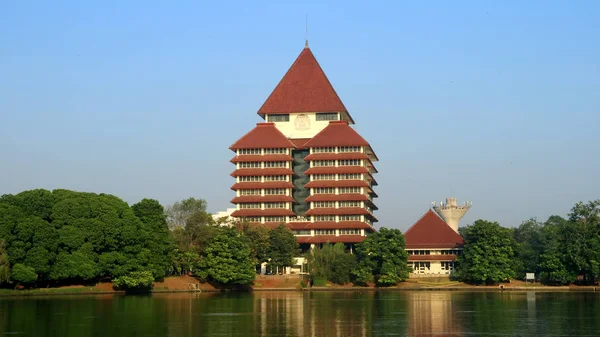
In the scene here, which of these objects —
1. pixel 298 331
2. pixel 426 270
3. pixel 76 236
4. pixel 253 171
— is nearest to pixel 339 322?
pixel 298 331

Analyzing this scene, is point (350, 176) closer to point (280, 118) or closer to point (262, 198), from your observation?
point (262, 198)

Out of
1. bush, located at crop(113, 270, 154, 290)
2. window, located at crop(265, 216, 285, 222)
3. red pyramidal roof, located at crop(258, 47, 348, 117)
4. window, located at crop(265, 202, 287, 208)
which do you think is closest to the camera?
bush, located at crop(113, 270, 154, 290)

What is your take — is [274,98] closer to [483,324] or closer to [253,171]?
[253,171]

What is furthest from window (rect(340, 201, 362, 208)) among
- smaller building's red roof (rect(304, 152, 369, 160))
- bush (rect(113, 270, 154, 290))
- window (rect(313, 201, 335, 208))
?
bush (rect(113, 270, 154, 290))

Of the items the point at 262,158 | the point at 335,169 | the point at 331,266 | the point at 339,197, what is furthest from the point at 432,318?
the point at 262,158

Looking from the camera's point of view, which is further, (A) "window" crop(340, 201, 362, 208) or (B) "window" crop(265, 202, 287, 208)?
(B) "window" crop(265, 202, 287, 208)

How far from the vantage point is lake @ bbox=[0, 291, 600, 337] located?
46.3 meters

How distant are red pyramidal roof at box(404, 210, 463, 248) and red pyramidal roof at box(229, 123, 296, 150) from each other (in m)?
Result: 21.3

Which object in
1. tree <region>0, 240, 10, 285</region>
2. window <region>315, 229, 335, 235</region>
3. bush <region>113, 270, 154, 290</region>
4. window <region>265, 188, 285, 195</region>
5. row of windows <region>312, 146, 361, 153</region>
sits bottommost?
bush <region>113, 270, 154, 290</region>

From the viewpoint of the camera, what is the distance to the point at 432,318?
55.3 metres

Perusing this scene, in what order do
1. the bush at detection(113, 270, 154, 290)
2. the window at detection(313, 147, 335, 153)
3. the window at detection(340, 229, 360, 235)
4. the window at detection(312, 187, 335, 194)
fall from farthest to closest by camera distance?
the window at detection(313, 147, 335, 153), the window at detection(312, 187, 335, 194), the window at detection(340, 229, 360, 235), the bush at detection(113, 270, 154, 290)

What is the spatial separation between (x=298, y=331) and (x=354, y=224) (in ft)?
239

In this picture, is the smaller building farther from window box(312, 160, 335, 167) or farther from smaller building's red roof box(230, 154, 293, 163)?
smaller building's red roof box(230, 154, 293, 163)

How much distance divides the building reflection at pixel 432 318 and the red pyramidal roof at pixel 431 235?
38.2m
